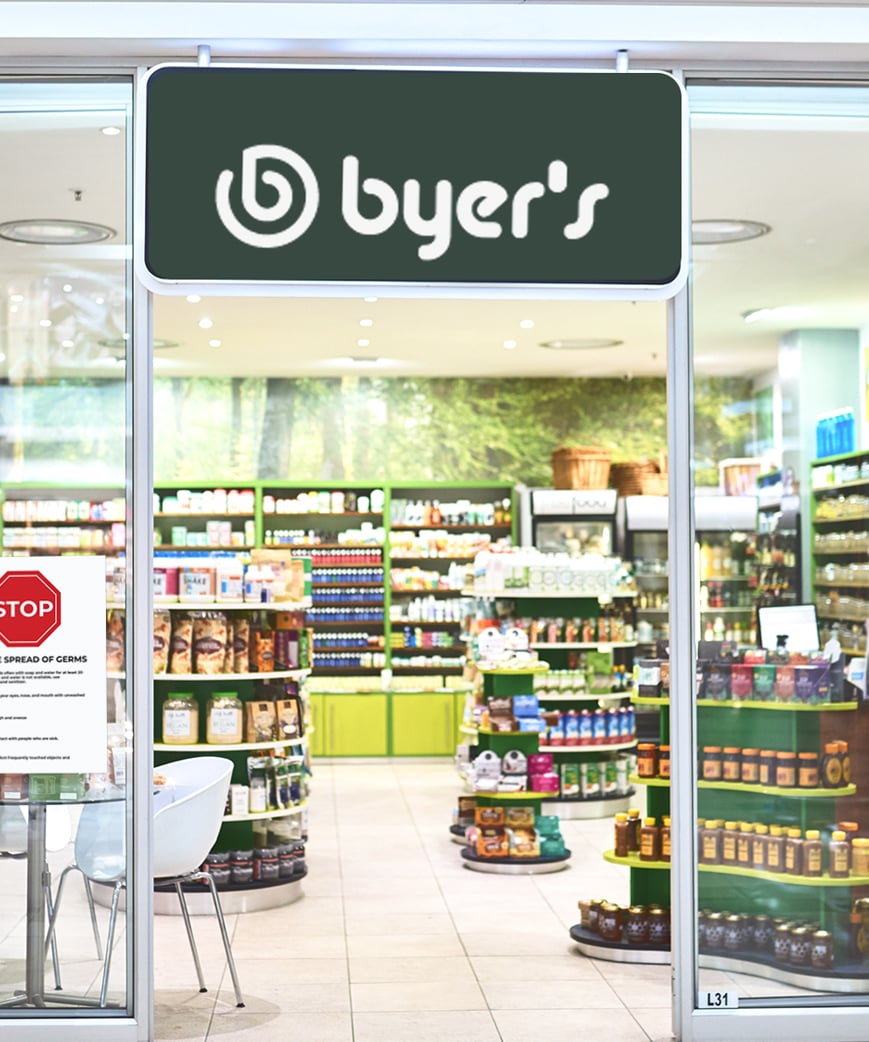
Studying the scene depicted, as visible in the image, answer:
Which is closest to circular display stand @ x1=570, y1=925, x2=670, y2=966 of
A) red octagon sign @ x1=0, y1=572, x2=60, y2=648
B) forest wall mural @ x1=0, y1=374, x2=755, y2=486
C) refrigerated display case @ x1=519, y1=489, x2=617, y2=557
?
red octagon sign @ x1=0, y1=572, x2=60, y2=648

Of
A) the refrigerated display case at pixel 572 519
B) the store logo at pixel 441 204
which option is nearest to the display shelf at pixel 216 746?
the store logo at pixel 441 204

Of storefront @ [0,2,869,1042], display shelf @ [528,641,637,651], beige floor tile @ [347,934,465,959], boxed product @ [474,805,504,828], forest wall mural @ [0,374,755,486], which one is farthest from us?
forest wall mural @ [0,374,755,486]

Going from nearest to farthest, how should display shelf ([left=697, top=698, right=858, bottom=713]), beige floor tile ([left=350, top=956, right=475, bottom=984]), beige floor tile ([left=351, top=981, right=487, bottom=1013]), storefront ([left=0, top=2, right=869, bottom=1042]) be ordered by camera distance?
storefront ([left=0, top=2, right=869, bottom=1042])
display shelf ([left=697, top=698, right=858, bottom=713])
beige floor tile ([left=351, top=981, right=487, bottom=1013])
beige floor tile ([left=350, top=956, right=475, bottom=984])

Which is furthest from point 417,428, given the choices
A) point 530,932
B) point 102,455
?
point 102,455

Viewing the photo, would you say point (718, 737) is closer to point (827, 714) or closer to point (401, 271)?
point (827, 714)

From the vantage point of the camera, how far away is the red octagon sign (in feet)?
15.4

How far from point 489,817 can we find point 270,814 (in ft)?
4.86

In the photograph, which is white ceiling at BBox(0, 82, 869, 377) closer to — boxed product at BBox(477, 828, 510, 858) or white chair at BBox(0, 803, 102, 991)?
white chair at BBox(0, 803, 102, 991)

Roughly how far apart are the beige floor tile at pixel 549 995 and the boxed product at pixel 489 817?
2.41m

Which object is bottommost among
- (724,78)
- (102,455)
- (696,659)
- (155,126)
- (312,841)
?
(312,841)

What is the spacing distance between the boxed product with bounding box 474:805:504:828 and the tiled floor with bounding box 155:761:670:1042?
0.31 meters

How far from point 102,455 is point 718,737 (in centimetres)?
234

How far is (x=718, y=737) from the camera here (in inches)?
193

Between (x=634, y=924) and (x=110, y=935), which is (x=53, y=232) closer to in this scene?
(x=110, y=935)
